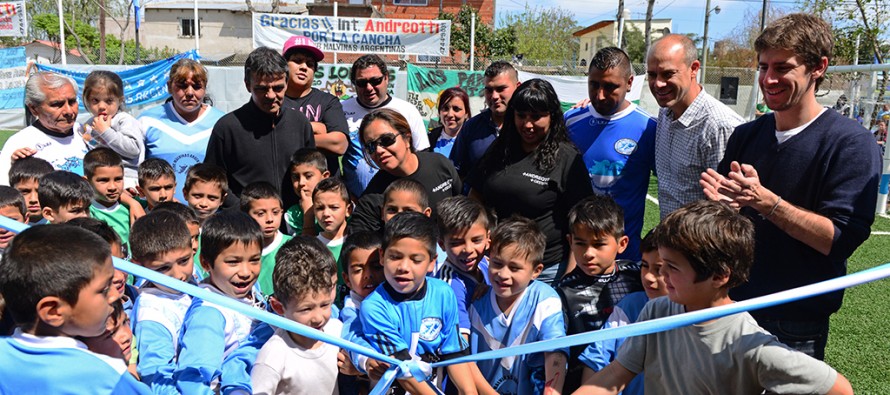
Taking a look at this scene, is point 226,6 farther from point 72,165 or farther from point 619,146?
point 619,146

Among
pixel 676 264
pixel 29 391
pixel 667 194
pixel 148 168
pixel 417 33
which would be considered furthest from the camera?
pixel 417 33

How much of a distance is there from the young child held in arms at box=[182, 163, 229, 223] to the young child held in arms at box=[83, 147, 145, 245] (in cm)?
52

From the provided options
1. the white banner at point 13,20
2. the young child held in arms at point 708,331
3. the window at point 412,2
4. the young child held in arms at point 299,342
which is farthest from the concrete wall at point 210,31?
the young child held in arms at point 708,331

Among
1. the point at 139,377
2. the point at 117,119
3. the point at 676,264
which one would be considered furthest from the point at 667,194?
the point at 117,119

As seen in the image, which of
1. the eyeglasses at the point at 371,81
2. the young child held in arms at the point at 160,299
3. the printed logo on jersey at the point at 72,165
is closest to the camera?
the young child held in arms at the point at 160,299

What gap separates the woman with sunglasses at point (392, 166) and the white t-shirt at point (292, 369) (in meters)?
1.04

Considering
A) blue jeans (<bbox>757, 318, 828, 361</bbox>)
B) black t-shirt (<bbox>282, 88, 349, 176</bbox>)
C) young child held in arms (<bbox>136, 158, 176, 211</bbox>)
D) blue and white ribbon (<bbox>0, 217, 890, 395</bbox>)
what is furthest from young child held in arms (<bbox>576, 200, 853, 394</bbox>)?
young child held in arms (<bbox>136, 158, 176, 211</bbox>)

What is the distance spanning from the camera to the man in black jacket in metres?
4.52

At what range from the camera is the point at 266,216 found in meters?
4.19

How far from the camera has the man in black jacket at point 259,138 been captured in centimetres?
452

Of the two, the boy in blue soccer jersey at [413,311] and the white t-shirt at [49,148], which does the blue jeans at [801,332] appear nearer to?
the boy in blue soccer jersey at [413,311]

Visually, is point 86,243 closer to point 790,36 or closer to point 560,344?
point 560,344

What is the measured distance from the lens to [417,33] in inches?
738

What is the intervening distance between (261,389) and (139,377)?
1.71ft
